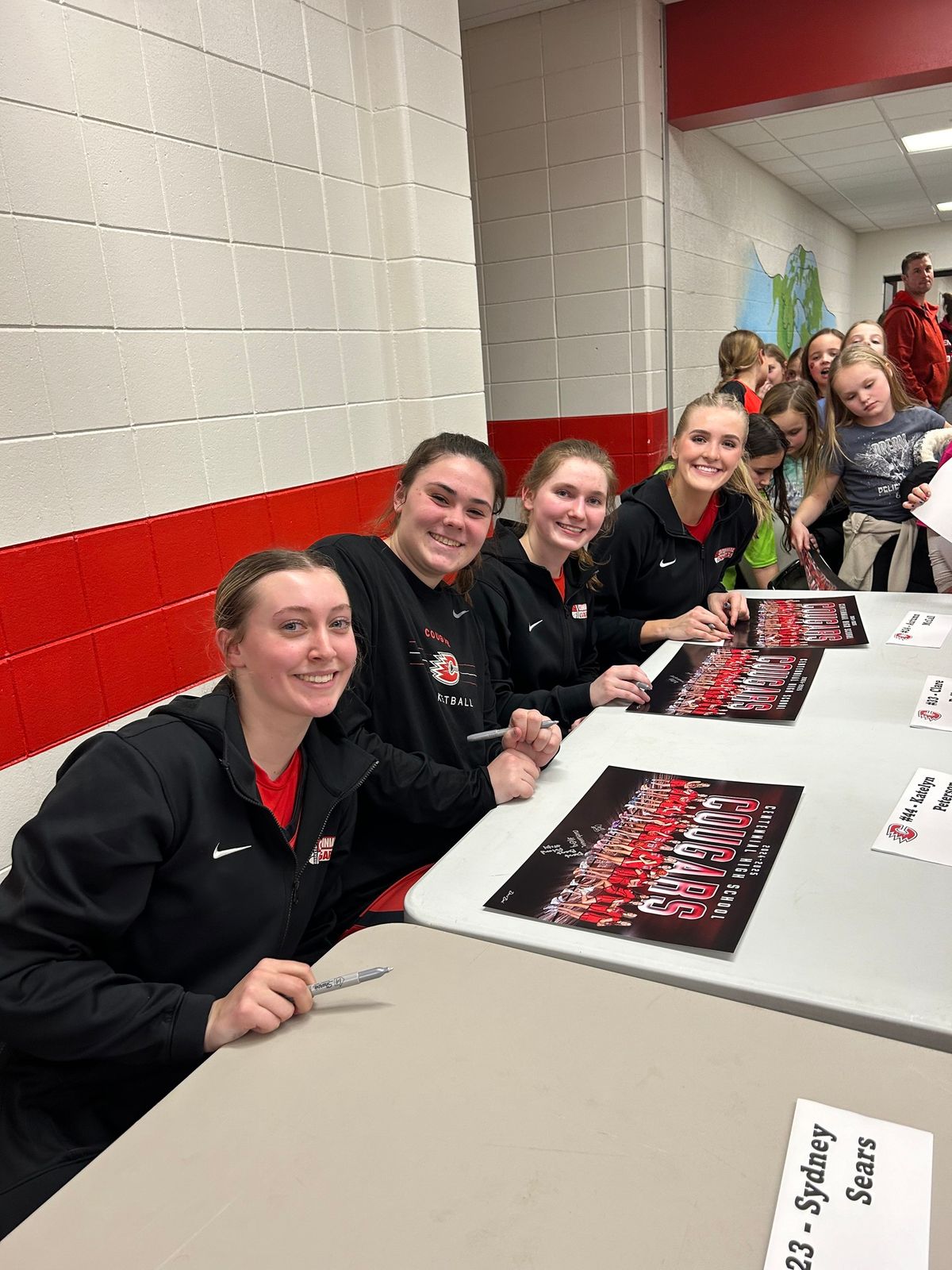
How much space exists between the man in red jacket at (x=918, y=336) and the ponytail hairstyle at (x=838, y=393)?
132 inches

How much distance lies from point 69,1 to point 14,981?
6.56 feet

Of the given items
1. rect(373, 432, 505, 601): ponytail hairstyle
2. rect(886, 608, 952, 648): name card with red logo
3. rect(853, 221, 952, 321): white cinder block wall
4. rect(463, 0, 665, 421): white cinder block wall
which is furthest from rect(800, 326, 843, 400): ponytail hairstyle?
rect(853, 221, 952, 321): white cinder block wall

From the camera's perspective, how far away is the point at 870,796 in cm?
128

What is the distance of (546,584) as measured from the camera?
2.17 metres

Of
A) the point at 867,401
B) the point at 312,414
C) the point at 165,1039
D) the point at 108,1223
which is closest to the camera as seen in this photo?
the point at 108,1223

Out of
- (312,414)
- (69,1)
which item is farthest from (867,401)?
(69,1)

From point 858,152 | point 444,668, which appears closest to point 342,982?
point 444,668

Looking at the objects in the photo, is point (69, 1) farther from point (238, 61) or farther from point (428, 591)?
point (428, 591)

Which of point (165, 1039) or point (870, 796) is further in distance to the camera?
point (870, 796)

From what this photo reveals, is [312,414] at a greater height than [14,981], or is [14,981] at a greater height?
[312,414]

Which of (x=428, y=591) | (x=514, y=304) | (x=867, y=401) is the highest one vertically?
(x=514, y=304)

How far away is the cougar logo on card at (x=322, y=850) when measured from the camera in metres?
1.29

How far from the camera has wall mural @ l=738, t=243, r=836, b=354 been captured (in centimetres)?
643

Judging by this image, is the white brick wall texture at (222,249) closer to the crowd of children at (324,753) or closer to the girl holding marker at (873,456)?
the crowd of children at (324,753)
